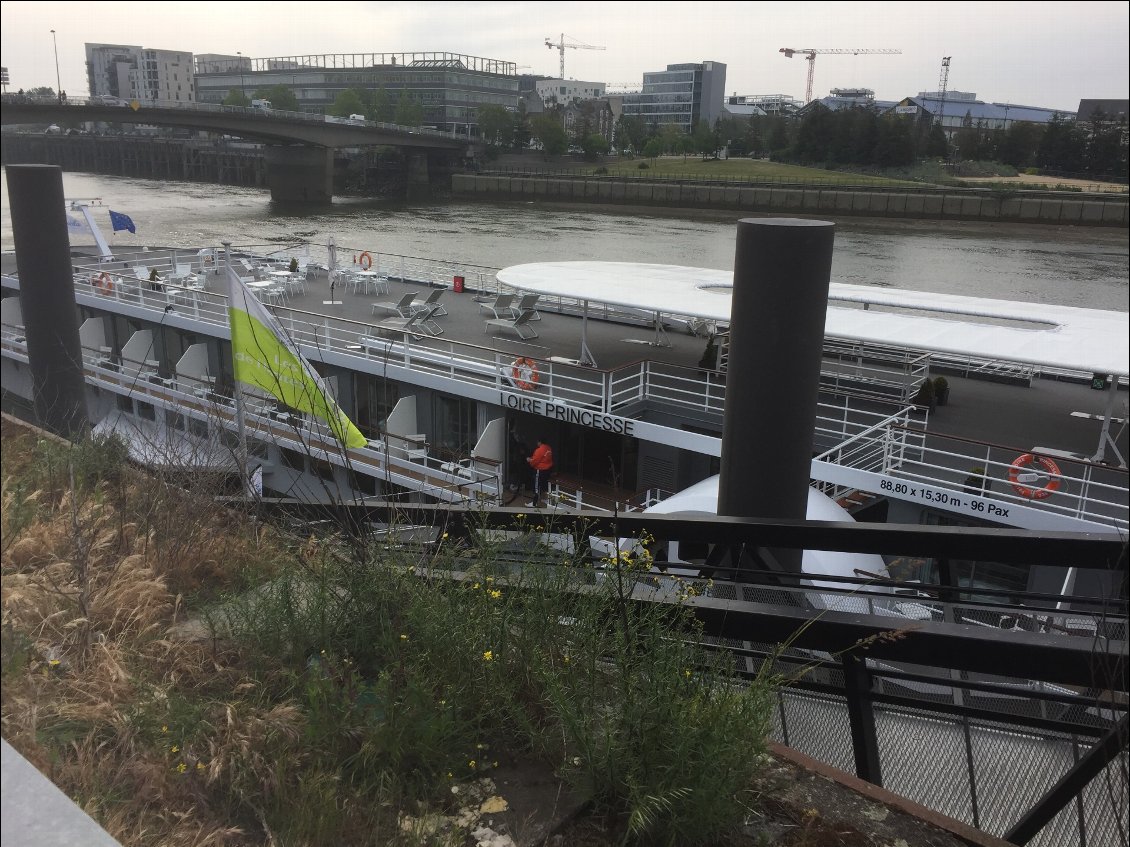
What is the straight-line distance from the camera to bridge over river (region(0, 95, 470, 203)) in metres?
5.88

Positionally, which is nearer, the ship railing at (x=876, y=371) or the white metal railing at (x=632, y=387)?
the white metal railing at (x=632, y=387)

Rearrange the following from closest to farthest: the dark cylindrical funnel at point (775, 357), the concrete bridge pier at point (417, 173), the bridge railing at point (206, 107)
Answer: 1. the bridge railing at point (206, 107)
2. the dark cylindrical funnel at point (775, 357)
3. the concrete bridge pier at point (417, 173)

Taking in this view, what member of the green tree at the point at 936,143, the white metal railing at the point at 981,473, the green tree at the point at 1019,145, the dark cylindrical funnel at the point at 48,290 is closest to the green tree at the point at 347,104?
the dark cylindrical funnel at the point at 48,290

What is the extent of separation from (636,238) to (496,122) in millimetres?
12292

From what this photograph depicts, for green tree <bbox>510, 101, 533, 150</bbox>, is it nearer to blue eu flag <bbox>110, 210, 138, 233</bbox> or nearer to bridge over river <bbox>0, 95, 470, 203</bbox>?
bridge over river <bbox>0, 95, 470, 203</bbox>

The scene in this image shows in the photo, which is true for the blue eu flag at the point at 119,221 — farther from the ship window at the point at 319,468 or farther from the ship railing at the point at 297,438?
the ship window at the point at 319,468

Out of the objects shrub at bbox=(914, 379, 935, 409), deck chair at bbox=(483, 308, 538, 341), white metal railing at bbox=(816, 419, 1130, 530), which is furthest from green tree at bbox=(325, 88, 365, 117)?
shrub at bbox=(914, 379, 935, 409)

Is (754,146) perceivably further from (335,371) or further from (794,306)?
(335,371)

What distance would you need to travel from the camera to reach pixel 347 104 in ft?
24.2

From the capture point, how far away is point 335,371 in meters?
12.2

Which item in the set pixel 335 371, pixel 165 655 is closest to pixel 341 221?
pixel 335 371

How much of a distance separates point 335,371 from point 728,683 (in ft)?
35.5

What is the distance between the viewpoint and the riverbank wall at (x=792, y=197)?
1042 centimetres

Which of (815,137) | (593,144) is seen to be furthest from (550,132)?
(815,137)
